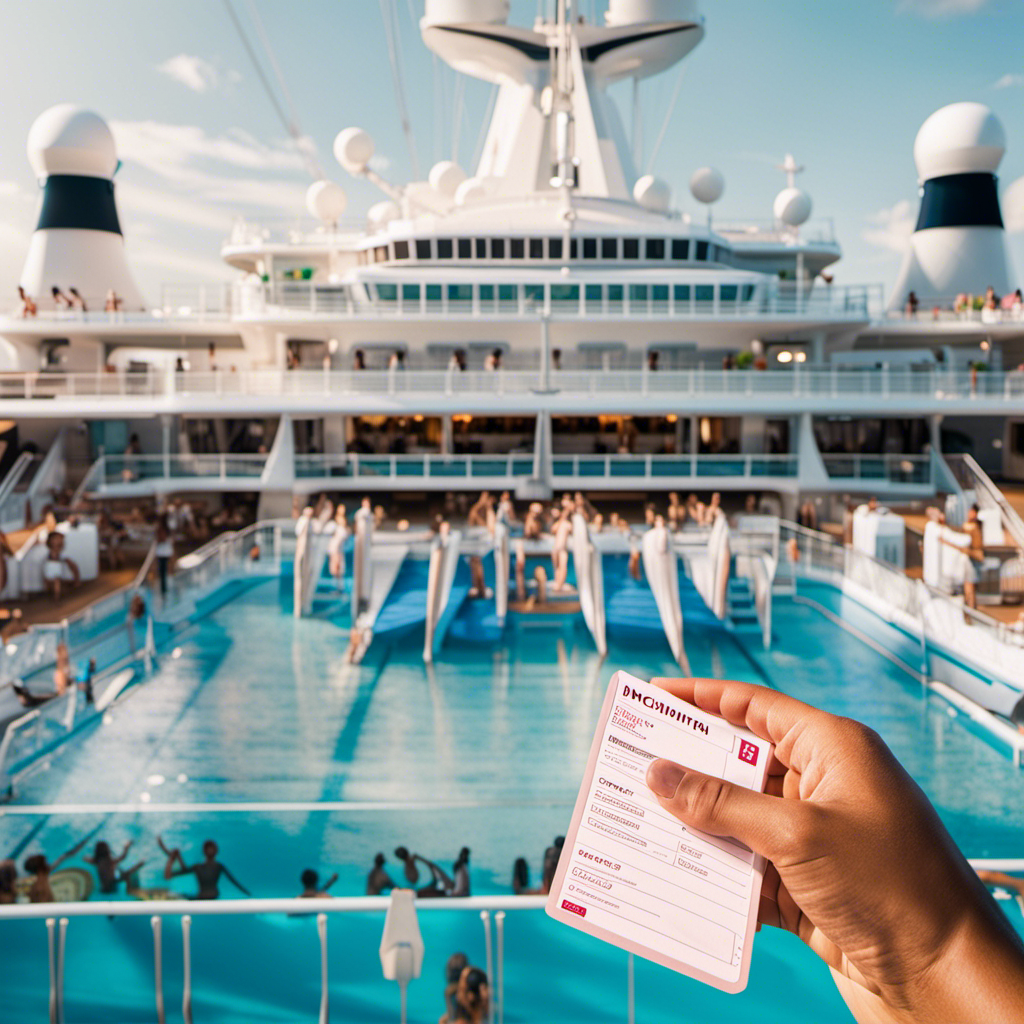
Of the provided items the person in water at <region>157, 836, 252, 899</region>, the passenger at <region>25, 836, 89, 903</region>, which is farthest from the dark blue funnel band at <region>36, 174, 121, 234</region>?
the person in water at <region>157, 836, 252, 899</region>

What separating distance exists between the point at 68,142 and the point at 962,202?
3266 centimetres

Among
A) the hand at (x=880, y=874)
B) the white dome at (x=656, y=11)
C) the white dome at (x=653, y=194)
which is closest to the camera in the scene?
the hand at (x=880, y=874)

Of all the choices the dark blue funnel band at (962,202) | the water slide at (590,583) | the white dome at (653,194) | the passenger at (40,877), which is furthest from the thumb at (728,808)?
the dark blue funnel band at (962,202)

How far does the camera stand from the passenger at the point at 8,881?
6738 mm

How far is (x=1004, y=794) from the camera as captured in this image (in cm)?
920

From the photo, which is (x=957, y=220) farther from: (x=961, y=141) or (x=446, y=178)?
(x=446, y=178)

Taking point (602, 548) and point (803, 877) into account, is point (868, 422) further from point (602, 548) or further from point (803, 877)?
point (803, 877)

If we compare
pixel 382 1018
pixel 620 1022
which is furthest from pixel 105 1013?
pixel 620 1022

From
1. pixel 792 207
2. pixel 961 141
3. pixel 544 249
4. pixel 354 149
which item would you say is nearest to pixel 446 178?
pixel 354 149

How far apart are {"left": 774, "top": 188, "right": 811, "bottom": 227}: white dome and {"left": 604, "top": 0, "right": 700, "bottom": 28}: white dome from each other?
23.4 ft

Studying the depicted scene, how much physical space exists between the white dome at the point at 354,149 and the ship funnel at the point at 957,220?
20478mm

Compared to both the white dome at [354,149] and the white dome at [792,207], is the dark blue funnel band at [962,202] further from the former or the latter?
the white dome at [354,149]

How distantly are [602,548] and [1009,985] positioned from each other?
17516mm

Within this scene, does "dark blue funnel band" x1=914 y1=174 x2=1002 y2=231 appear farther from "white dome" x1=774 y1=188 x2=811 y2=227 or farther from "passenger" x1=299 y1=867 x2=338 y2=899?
"passenger" x1=299 y1=867 x2=338 y2=899
